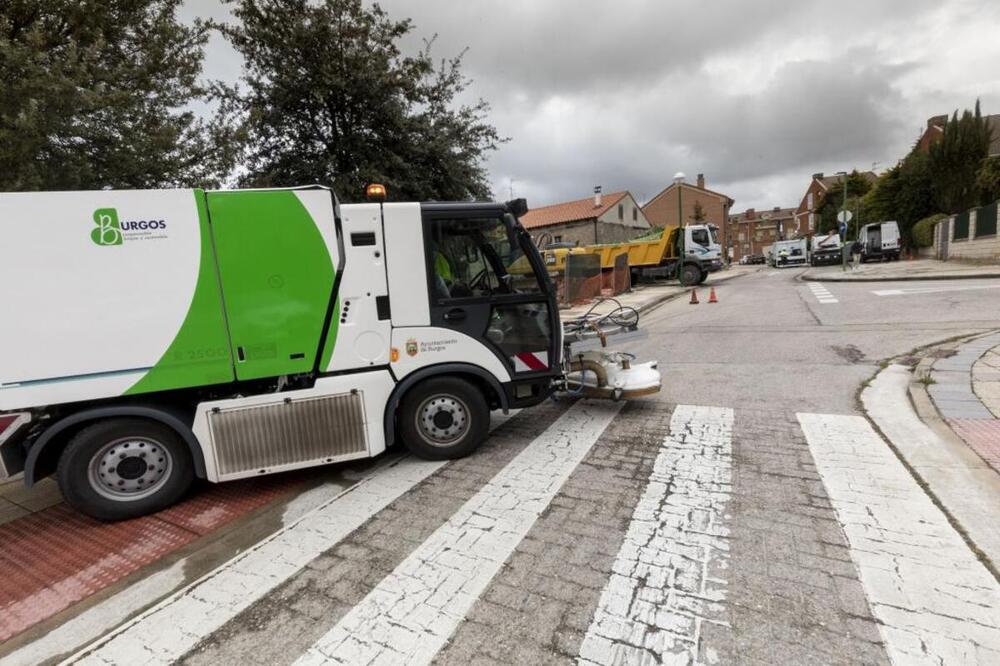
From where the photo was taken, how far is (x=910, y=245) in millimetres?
A: 30797

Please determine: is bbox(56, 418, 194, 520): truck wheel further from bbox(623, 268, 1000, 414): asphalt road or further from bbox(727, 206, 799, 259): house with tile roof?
bbox(727, 206, 799, 259): house with tile roof

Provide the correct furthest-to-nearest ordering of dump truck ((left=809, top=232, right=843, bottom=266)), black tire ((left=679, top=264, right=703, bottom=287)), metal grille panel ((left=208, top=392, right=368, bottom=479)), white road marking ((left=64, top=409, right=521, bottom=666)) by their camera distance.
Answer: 1. dump truck ((left=809, top=232, right=843, bottom=266))
2. black tire ((left=679, top=264, right=703, bottom=287))
3. metal grille panel ((left=208, top=392, right=368, bottom=479))
4. white road marking ((left=64, top=409, right=521, bottom=666))

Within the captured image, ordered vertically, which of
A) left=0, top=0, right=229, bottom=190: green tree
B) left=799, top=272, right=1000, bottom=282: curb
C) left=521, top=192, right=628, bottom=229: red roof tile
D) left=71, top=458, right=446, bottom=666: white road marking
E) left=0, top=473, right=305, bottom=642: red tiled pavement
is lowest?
left=0, top=473, right=305, bottom=642: red tiled pavement

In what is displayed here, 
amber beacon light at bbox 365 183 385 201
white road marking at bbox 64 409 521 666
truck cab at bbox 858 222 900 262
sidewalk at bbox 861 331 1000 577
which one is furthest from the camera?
truck cab at bbox 858 222 900 262

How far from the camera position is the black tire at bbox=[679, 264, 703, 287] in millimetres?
21605

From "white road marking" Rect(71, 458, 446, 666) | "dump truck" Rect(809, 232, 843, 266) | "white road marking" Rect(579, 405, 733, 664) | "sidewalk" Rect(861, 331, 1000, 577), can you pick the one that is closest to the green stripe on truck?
"white road marking" Rect(71, 458, 446, 666)

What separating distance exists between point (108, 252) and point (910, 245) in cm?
Answer: 4086

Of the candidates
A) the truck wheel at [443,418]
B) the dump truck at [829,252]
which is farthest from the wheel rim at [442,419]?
the dump truck at [829,252]

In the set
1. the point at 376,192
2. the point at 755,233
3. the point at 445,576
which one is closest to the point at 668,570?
the point at 445,576

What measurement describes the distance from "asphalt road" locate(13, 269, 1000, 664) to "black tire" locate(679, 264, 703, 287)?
59.0 ft

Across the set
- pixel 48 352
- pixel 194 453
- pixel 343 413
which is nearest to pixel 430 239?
pixel 343 413

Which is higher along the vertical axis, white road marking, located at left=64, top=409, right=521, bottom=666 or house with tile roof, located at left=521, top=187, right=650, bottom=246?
house with tile roof, located at left=521, top=187, right=650, bottom=246

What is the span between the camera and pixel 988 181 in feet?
80.0

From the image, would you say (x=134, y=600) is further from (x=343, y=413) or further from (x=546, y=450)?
(x=546, y=450)
